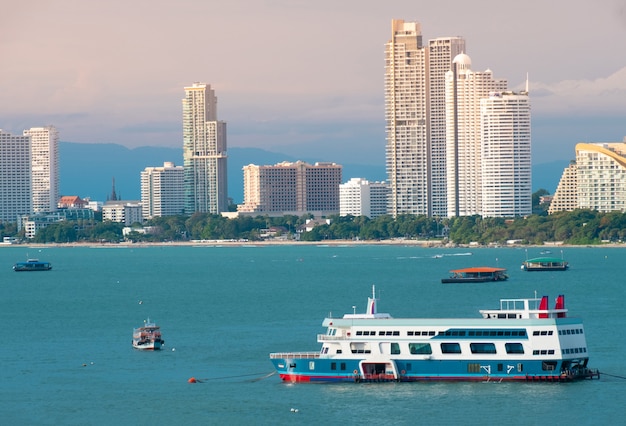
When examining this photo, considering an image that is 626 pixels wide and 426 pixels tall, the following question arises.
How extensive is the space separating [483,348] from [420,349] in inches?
110

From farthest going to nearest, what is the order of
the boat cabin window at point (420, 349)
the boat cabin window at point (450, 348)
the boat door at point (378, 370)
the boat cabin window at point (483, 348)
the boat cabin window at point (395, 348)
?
the boat door at point (378, 370), the boat cabin window at point (395, 348), the boat cabin window at point (420, 349), the boat cabin window at point (450, 348), the boat cabin window at point (483, 348)

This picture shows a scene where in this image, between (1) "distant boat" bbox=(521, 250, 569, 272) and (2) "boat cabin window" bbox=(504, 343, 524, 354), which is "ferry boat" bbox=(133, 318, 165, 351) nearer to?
(2) "boat cabin window" bbox=(504, 343, 524, 354)

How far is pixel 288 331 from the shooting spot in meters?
89.8

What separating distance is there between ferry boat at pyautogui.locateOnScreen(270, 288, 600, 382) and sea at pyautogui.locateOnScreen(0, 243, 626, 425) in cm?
67

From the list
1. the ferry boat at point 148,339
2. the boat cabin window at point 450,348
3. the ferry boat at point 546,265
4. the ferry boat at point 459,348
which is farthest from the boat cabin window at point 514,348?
the ferry boat at point 546,265

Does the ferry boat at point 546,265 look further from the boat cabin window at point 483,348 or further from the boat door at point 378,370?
the boat door at point 378,370

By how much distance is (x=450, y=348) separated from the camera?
64688mm

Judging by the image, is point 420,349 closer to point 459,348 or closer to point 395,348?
point 395,348

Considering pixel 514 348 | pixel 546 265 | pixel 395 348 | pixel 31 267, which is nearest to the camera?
pixel 514 348

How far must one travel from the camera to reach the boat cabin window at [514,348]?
64250 mm

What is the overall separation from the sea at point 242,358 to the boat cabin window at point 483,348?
1.52 m

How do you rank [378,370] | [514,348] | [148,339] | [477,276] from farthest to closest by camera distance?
[477,276] < [148,339] < [378,370] < [514,348]

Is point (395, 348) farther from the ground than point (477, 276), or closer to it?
closer to it

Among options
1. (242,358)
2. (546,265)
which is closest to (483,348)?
(242,358)
